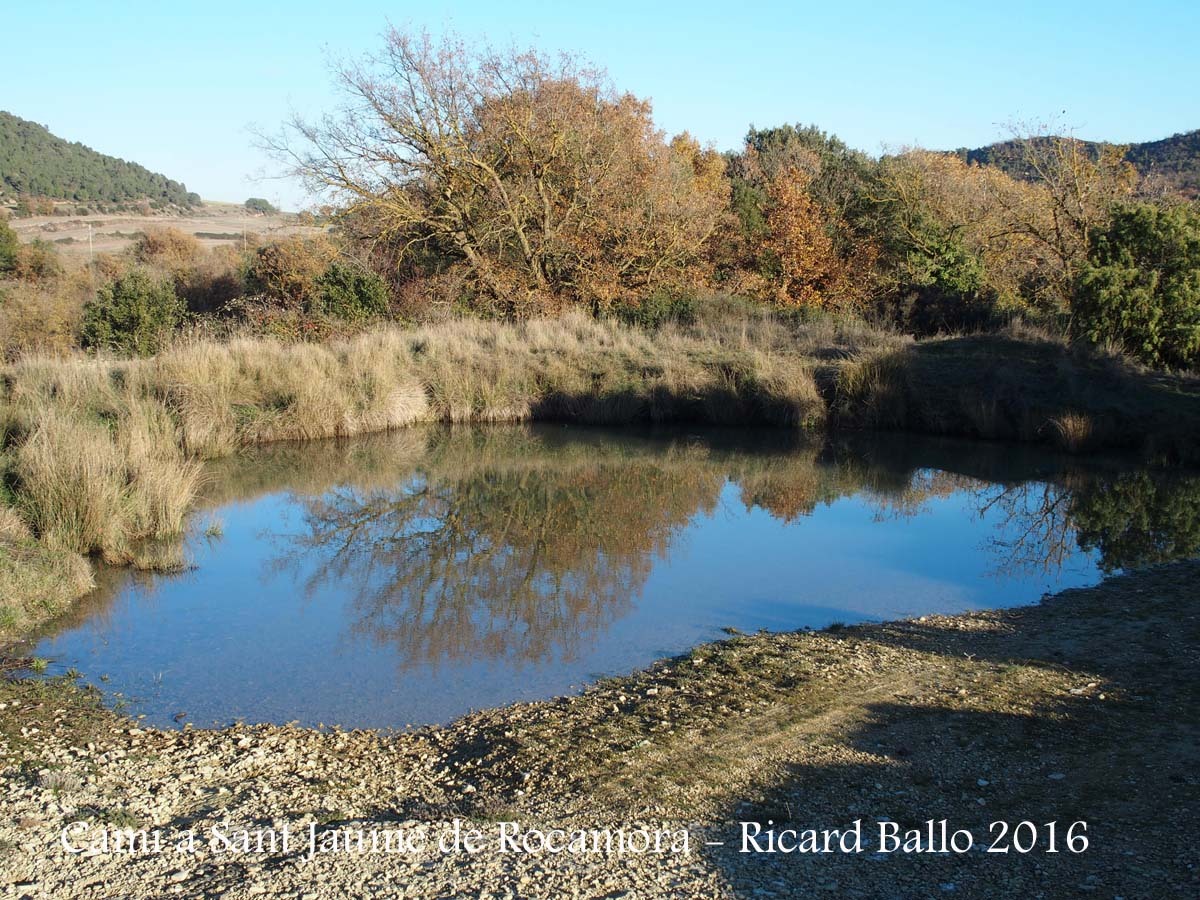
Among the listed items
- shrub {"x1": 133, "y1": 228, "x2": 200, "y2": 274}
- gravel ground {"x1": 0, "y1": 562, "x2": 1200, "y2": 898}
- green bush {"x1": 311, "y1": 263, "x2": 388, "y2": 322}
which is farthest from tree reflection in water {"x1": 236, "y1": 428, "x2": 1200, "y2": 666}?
shrub {"x1": 133, "y1": 228, "x2": 200, "y2": 274}

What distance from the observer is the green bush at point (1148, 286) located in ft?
50.6

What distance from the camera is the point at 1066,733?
194 inches

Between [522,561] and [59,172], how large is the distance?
6535cm

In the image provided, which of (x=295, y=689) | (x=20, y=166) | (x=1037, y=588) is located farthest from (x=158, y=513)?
(x=20, y=166)

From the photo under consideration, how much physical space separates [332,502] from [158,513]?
8.49ft

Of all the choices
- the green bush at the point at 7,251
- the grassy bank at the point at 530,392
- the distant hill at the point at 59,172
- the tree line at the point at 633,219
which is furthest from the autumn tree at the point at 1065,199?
the distant hill at the point at 59,172

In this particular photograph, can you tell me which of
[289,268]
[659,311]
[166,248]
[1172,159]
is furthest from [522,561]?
[1172,159]

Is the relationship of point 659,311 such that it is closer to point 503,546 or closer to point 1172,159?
point 503,546

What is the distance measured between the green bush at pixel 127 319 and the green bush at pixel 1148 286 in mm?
15341

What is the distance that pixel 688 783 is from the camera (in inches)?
176

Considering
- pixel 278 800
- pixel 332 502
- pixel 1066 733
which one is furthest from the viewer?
pixel 332 502

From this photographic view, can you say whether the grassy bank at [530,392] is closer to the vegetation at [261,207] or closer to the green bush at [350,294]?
the green bush at [350,294]

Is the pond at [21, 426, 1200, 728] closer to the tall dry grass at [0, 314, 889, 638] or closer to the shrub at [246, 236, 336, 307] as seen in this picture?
the tall dry grass at [0, 314, 889, 638]

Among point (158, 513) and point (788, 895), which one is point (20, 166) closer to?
point (158, 513)
